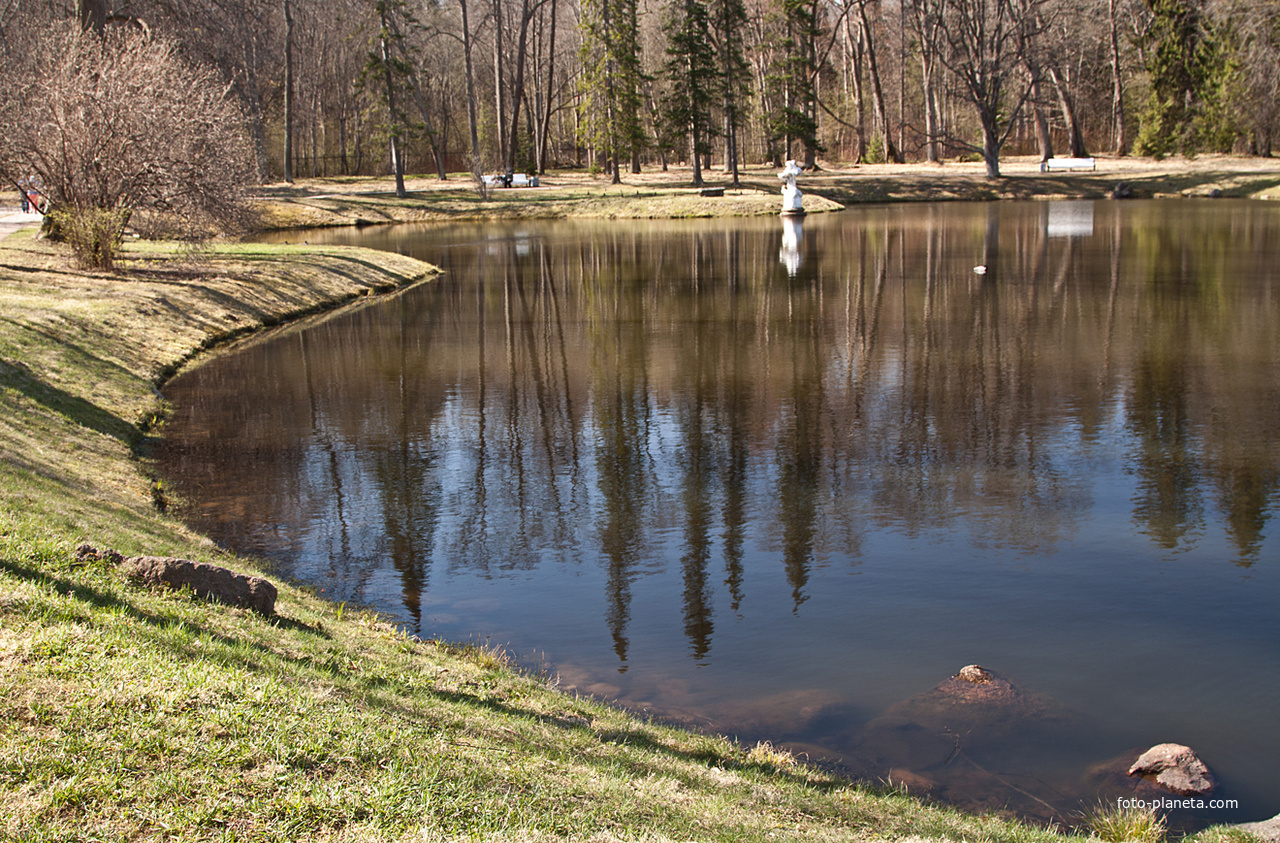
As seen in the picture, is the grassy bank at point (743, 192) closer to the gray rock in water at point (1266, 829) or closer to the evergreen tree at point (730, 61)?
the evergreen tree at point (730, 61)

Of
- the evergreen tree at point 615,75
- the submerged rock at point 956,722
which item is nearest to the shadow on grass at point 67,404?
the submerged rock at point 956,722

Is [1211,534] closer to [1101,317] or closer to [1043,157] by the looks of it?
[1101,317]

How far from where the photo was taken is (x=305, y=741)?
186 inches

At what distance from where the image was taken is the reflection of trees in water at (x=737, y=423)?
1039 cm

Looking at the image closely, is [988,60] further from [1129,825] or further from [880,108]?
[1129,825]

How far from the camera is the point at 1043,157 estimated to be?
233 ft

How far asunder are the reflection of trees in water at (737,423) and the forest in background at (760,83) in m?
39.9

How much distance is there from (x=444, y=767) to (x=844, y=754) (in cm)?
285

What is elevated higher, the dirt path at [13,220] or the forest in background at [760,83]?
the forest in background at [760,83]

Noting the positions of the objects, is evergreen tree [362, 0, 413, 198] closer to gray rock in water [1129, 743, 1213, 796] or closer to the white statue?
the white statue

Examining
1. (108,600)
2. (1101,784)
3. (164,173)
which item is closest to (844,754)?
(1101,784)

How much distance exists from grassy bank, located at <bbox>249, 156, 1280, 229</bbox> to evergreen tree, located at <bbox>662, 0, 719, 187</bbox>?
3.31 m

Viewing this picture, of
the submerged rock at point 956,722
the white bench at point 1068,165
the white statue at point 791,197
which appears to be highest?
the white bench at point 1068,165

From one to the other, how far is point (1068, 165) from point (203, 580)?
2737 inches
